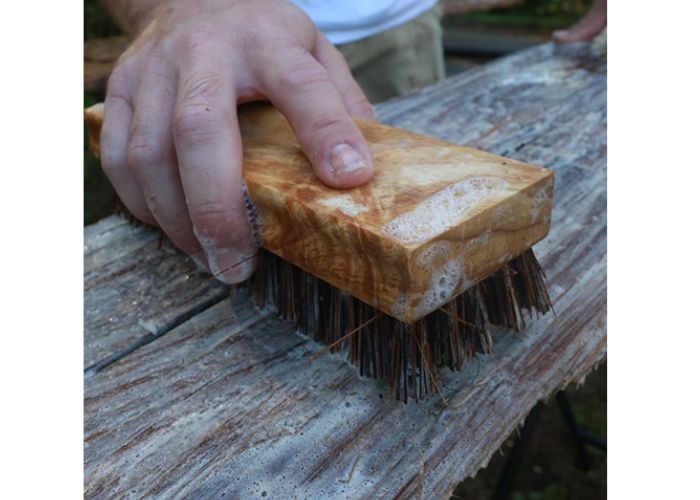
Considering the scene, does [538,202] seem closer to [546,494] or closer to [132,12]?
[132,12]

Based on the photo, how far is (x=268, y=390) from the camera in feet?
3.18

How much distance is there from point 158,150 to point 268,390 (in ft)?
1.46

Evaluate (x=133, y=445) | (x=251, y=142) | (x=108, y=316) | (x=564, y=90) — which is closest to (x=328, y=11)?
(x=564, y=90)

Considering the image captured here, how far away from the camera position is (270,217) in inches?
39.3

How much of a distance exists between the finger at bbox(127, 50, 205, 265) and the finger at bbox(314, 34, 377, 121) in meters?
0.30

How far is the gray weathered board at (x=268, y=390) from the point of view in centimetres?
85

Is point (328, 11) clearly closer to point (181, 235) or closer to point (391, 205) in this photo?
point (181, 235)

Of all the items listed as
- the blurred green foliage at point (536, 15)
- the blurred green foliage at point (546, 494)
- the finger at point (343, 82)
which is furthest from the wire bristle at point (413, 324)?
the blurred green foliage at point (536, 15)

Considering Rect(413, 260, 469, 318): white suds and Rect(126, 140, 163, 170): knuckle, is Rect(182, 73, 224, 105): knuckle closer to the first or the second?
Rect(126, 140, 163, 170): knuckle

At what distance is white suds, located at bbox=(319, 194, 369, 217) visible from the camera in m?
0.87

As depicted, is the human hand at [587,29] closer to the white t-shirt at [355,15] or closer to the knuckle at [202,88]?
the white t-shirt at [355,15]

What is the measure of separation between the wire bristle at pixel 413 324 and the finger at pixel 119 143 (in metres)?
0.29

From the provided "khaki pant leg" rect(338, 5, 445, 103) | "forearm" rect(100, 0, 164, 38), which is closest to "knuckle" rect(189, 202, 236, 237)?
"forearm" rect(100, 0, 164, 38)

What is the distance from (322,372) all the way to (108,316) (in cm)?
40
